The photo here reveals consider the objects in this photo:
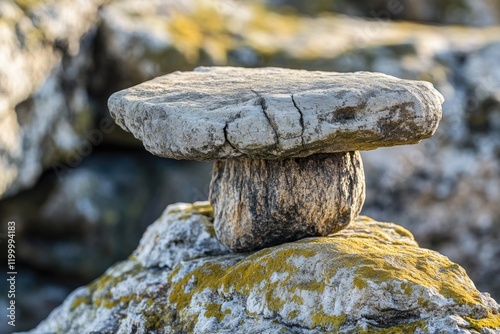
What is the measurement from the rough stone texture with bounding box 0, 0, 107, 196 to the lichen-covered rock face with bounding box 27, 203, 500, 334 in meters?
7.85

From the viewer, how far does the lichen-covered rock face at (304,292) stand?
5996 mm

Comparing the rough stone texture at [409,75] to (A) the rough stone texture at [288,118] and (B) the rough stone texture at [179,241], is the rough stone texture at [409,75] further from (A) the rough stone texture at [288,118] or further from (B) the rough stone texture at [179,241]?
(A) the rough stone texture at [288,118]

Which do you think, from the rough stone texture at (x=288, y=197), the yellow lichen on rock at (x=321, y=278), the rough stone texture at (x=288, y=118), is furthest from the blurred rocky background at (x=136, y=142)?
the yellow lichen on rock at (x=321, y=278)

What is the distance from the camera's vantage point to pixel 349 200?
729 cm

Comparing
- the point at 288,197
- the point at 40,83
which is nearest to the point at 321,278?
the point at 288,197

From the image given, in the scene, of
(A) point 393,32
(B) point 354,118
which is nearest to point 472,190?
(A) point 393,32

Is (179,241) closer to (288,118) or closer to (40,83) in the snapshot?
(288,118)

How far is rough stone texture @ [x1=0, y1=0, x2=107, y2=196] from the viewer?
14.6 meters

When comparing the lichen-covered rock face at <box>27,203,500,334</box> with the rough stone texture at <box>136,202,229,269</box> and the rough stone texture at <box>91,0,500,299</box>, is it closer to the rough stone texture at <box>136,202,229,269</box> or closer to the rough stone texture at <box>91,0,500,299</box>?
the rough stone texture at <box>136,202,229,269</box>

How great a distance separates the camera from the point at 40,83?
1565cm

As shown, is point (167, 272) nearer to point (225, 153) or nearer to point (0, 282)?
point (225, 153)

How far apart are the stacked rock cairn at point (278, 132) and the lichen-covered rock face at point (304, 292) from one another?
1.17 ft

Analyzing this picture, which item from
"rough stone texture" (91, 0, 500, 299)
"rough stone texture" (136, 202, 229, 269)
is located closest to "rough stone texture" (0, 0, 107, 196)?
"rough stone texture" (91, 0, 500, 299)

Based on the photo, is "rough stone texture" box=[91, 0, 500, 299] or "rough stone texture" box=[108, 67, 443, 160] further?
"rough stone texture" box=[91, 0, 500, 299]
